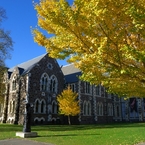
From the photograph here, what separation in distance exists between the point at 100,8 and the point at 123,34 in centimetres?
112

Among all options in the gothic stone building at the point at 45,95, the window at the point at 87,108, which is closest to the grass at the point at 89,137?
the gothic stone building at the point at 45,95

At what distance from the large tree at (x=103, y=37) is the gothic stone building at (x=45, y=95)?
2037 cm

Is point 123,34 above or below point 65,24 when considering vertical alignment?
below

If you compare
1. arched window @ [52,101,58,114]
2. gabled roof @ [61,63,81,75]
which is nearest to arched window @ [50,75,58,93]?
arched window @ [52,101,58,114]

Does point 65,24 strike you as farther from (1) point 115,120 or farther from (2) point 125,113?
(2) point 125,113

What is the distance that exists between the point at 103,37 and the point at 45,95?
23.0m

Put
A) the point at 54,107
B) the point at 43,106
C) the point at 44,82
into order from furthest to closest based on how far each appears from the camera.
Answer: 1. the point at 54,107
2. the point at 44,82
3. the point at 43,106

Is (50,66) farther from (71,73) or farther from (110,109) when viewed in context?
(110,109)

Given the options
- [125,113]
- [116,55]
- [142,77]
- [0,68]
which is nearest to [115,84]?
[142,77]

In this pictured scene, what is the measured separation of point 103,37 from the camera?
6039mm

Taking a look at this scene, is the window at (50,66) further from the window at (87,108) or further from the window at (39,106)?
the window at (87,108)

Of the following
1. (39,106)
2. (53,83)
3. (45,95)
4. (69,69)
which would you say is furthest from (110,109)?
(39,106)

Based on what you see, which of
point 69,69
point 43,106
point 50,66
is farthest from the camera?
point 69,69

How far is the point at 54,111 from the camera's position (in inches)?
1138
